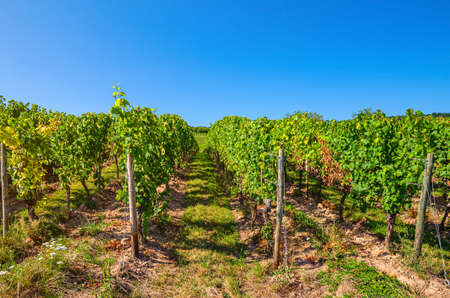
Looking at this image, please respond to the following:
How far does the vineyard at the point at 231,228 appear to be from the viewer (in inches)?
183

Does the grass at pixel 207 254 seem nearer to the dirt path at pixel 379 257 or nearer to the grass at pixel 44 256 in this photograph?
the grass at pixel 44 256

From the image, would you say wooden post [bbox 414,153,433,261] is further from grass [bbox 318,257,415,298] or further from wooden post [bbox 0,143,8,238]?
wooden post [bbox 0,143,8,238]

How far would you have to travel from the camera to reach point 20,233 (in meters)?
6.24

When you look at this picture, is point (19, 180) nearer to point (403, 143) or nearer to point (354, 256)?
point (354, 256)

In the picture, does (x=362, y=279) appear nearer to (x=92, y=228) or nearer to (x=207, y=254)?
(x=207, y=254)

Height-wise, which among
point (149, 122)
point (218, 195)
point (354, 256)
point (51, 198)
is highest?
point (149, 122)

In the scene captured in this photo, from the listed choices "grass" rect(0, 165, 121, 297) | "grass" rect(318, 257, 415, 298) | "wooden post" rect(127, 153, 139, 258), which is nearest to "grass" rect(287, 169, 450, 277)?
"grass" rect(318, 257, 415, 298)

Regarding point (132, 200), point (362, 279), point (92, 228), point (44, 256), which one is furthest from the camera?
point (92, 228)

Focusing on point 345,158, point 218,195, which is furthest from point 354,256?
point 218,195

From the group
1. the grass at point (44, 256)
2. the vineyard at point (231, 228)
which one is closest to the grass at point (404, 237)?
the vineyard at point (231, 228)

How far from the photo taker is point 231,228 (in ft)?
26.5

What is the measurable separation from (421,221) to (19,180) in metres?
11.9

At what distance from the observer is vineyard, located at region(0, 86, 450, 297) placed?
4.64 meters

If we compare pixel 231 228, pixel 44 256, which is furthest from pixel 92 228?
pixel 231 228
